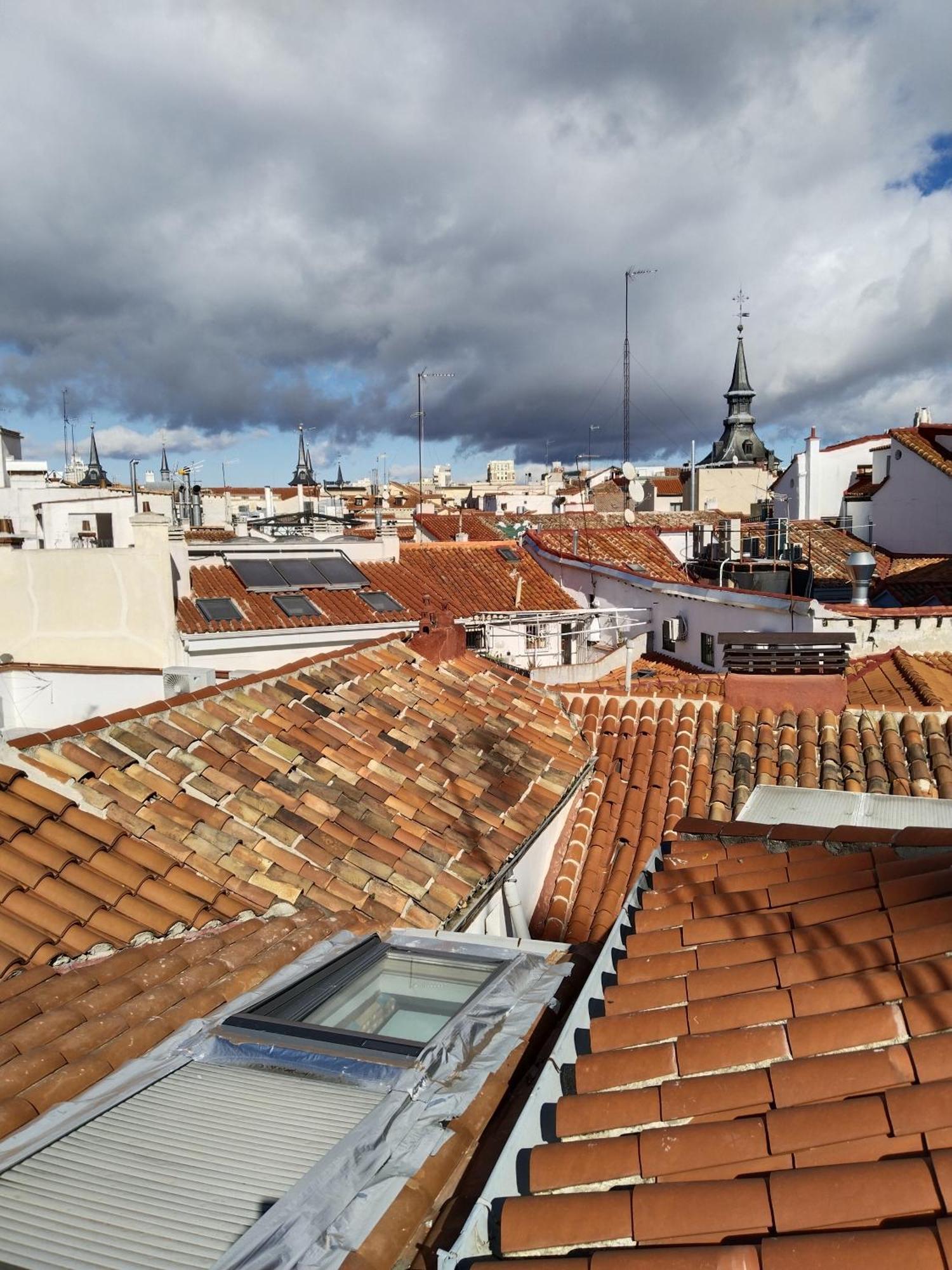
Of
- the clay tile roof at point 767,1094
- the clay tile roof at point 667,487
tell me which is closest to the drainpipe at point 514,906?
the clay tile roof at point 767,1094

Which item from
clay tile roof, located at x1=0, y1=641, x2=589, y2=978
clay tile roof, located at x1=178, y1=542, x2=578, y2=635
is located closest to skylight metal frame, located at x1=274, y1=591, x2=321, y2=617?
clay tile roof, located at x1=178, y1=542, x2=578, y2=635

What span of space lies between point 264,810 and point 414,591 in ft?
56.1

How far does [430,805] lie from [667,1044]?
4547mm

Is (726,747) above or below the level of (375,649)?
below

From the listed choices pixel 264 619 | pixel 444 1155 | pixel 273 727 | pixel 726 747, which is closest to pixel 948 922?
pixel 444 1155

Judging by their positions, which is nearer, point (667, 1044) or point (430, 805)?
point (667, 1044)

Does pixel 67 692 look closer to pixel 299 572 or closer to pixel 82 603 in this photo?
pixel 82 603

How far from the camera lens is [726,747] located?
11.1 metres

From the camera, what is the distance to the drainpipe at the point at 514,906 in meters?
7.54

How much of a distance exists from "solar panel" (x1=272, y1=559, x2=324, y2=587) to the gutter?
14582mm

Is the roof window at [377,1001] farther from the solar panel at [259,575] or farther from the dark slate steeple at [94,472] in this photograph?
the dark slate steeple at [94,472]

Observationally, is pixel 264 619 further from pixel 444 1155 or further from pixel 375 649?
pixel 444 1155

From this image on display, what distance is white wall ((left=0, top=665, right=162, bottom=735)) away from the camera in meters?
11.2

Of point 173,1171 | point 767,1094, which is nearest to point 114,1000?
point 173,1171
